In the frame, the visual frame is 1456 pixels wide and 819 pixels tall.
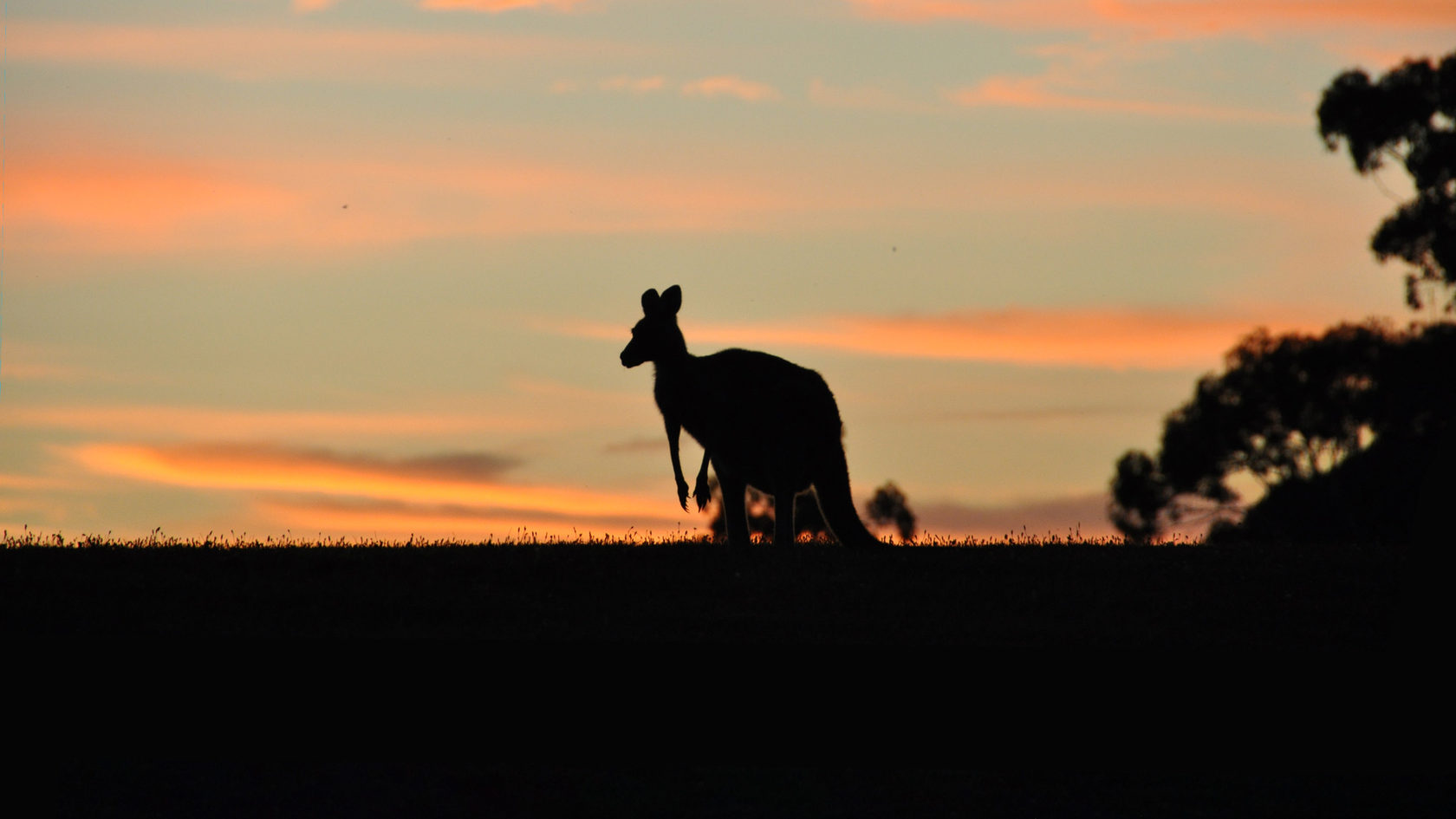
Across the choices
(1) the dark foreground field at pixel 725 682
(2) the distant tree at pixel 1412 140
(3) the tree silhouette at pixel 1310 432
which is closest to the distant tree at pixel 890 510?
(3) the tree silhouette at pixel 1310 432

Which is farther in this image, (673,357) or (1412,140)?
(1412,140)

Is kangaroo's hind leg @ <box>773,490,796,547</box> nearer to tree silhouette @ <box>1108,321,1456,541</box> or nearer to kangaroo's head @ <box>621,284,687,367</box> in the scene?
kangaroo's head @ <box>621,284,687,367</box>

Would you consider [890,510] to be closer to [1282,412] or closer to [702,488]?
[1282,412]

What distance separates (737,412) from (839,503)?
4.98 ft

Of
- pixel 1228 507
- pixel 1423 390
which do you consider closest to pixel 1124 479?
pixel 1228 507

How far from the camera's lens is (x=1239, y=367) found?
54.8m

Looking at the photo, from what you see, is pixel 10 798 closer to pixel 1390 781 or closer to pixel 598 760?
pixel 598 760

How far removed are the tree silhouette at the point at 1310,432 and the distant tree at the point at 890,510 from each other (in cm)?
1322

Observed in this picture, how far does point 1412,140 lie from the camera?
1778 inches

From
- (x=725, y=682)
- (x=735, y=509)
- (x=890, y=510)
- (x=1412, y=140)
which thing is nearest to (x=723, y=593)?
(x=735, y=509)

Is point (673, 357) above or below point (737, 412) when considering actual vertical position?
above

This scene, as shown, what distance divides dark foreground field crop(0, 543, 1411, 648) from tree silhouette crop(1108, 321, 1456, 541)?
33.2 meters

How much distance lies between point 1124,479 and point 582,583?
2049 inches

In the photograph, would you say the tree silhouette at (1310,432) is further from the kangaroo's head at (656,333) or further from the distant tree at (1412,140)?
the kangaroo's head at (656,333)
